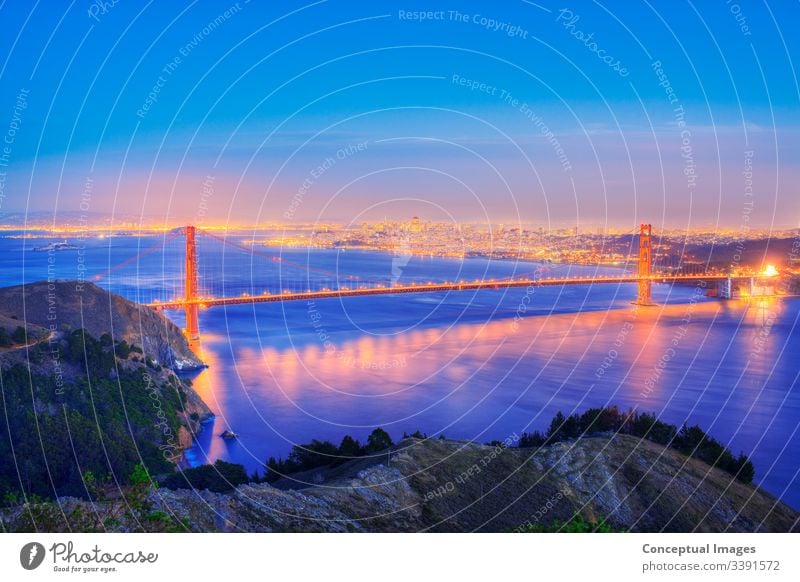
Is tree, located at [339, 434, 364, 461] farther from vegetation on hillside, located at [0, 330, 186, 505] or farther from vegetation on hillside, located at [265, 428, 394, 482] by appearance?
vegetation on hillside, located at [0, 330, 186, 505]

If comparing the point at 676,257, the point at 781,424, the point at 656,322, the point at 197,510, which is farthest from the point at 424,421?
the point at 676,257

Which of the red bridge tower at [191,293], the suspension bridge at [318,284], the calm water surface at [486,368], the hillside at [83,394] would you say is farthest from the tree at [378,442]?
the red bridge tower at [191,293]

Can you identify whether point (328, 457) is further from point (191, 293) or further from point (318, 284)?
point (318, 284)

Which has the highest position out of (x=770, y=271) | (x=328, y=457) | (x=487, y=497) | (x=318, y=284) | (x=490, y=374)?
(x=770, y=271)

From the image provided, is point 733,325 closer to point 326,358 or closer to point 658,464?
point 326,358

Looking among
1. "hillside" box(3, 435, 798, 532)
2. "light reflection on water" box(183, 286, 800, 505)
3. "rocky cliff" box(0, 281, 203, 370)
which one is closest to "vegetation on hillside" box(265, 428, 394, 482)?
"hillside" box(3, 435, 798, 532)

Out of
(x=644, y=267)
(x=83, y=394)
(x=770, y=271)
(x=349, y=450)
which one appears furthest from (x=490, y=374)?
(x=770, y=271)

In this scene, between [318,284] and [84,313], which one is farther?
[318,284]
